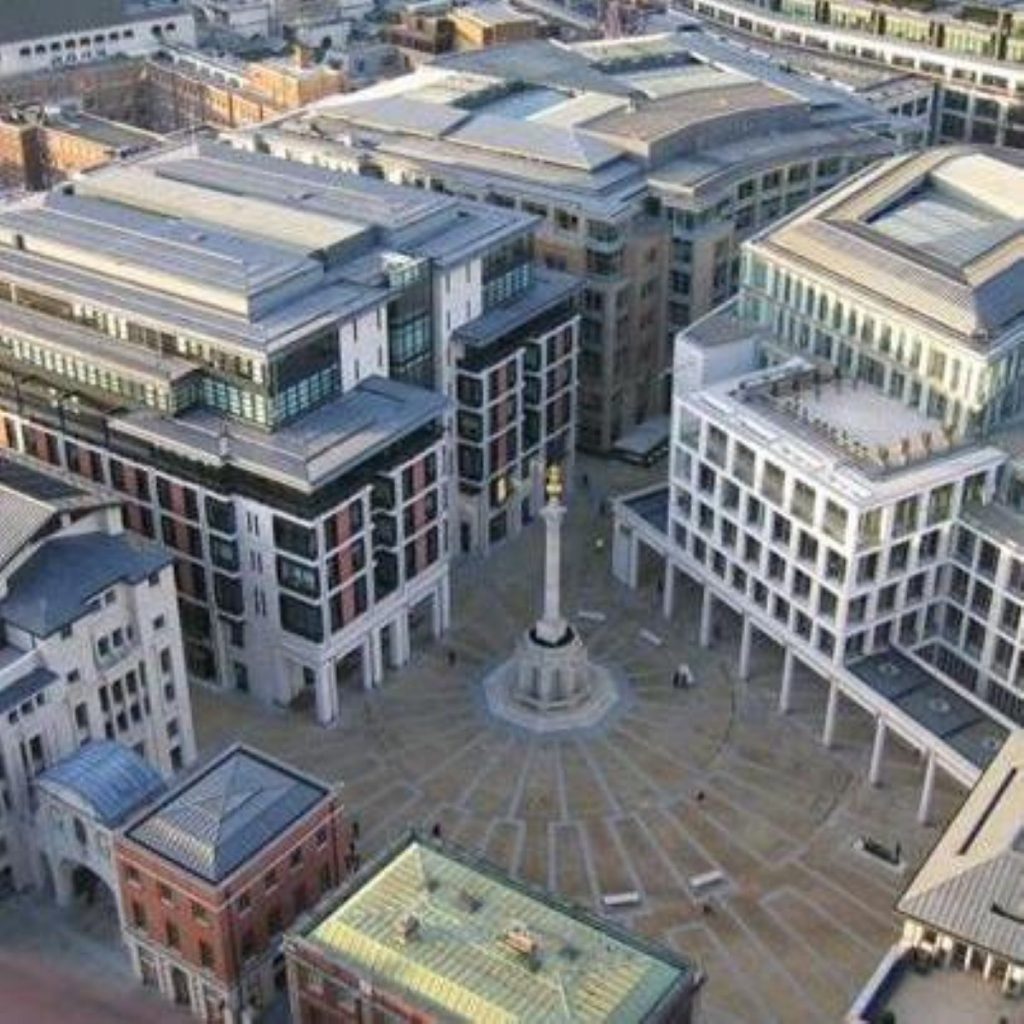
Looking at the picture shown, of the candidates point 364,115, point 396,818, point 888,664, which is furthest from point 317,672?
point 364,115

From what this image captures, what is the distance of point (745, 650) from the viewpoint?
139500 millimetres

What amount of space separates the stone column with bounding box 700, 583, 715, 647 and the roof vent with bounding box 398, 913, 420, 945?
56.8m

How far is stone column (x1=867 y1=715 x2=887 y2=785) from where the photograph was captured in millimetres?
124875

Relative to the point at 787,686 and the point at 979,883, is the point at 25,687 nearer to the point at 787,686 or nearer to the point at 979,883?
the point at 787,686

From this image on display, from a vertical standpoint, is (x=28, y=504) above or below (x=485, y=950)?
above

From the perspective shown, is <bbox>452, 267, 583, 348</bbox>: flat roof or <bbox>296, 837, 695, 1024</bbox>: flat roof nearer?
<bbox>296, 837, 695, 1024</bbox>: flat roof

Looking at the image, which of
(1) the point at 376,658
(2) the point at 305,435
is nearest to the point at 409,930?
(1) the point at 376,658

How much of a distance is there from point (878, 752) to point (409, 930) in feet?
163

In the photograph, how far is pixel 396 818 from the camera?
12462cm

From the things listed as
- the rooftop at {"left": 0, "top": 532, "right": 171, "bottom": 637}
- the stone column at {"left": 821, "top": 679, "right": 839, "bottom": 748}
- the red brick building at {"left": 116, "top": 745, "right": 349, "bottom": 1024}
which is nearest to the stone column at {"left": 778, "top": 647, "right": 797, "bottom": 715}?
the stone column at {"left": 821, "top": 679, "right": 839, "bottom": 748}

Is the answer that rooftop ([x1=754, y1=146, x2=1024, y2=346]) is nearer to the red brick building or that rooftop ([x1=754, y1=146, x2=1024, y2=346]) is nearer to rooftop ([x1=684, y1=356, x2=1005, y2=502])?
rooftop ([x1=684, y1=356, x2=1005, y2=502])

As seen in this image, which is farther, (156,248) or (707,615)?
(707,615)

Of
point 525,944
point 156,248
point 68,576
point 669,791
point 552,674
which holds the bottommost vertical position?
point 669,791

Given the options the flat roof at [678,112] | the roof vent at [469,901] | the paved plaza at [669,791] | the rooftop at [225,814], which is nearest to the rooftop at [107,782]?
the rooftop at [225,814]
